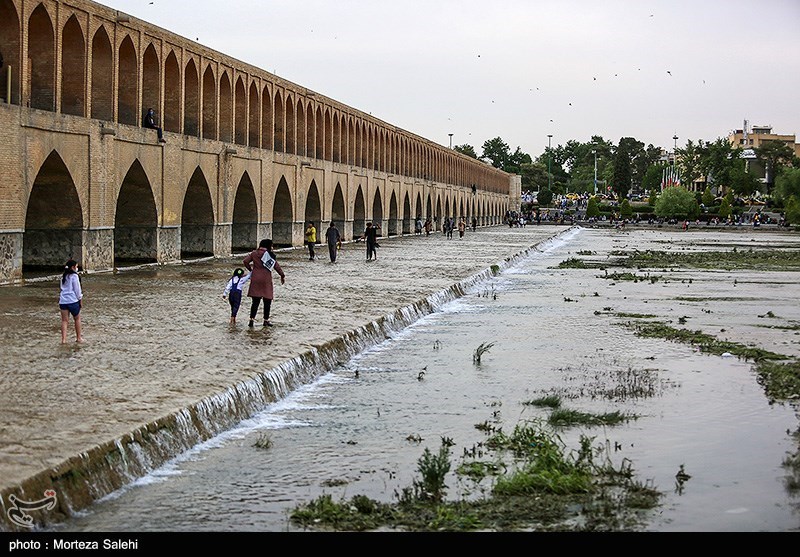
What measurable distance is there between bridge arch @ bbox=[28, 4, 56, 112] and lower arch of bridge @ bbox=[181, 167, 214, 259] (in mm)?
8545

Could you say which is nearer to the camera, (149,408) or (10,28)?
(149,408)

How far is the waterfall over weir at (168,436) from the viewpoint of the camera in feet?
24.0

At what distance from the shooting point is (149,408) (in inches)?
370

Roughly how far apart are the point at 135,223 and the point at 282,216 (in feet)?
39.6

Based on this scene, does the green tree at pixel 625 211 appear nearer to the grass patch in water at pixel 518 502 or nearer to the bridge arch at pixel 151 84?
the bridge arch at pixel 151 84

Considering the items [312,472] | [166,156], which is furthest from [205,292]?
[312,472]

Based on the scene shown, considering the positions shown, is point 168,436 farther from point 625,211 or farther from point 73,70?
point 625,211

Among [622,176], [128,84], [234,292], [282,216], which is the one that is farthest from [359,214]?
[622,176]

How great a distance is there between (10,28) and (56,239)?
172 inches

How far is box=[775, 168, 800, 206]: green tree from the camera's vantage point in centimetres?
10801

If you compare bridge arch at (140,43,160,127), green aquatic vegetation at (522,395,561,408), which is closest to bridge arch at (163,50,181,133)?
bridge arch at (140,43,160,127)

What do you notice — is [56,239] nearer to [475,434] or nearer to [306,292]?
[306,292]

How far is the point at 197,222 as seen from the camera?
31219mm

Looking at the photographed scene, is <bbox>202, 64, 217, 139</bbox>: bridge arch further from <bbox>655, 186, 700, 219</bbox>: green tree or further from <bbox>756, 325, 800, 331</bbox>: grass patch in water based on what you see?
<bbox>655, 186, 700, 219</bbox>: green tree
